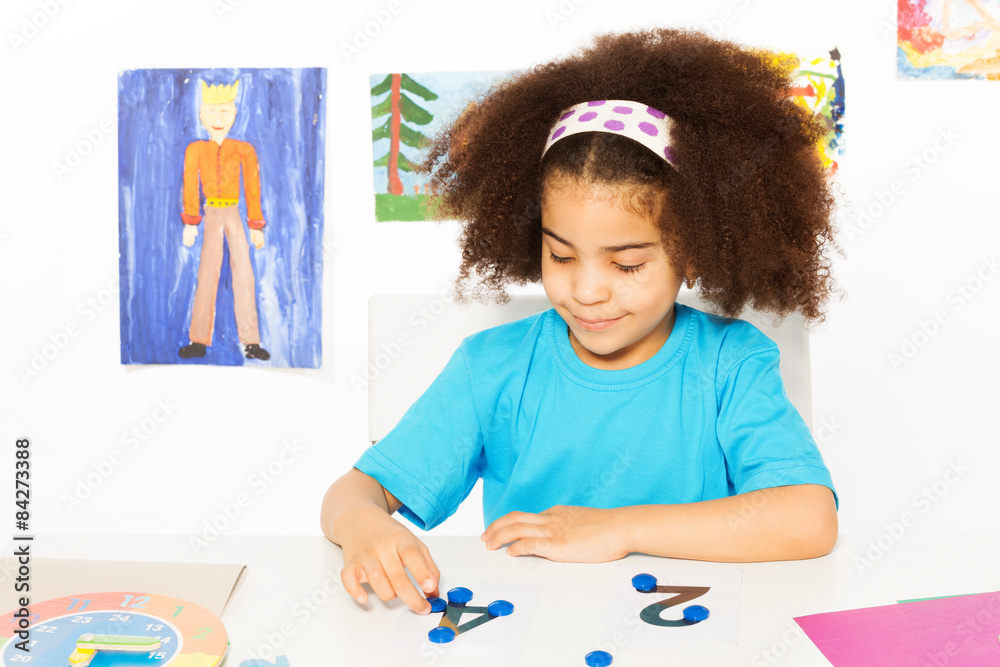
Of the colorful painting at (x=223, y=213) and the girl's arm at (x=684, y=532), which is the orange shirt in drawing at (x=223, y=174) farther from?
the girl's arm at (x=684, y=532)

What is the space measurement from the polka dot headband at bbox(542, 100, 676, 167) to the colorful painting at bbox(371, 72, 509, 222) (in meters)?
0.86

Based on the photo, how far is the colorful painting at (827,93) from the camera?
1660 millimetres

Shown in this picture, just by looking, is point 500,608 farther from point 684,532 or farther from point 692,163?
point 692,163

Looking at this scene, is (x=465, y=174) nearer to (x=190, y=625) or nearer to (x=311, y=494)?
(x=190, y=625)

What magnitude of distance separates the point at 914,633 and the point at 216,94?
5.28 ft

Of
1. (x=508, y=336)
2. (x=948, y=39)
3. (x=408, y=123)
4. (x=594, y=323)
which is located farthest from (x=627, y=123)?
(x=948, y=39)

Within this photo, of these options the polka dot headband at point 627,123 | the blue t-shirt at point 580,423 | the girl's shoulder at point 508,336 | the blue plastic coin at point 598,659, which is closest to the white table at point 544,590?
the blue plastic coin at point 598,659

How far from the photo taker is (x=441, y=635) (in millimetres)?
617

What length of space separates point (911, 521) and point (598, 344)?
1.20 m

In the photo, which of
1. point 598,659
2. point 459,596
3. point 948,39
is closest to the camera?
point 598,659

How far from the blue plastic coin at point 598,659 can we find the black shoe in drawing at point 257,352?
1380 millimetres

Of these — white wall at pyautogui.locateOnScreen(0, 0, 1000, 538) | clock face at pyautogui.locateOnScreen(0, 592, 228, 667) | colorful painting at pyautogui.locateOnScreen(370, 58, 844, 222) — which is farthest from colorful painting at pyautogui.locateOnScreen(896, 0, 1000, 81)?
clock face at pyautogui.locateOnScreen(0, 592, 228, 667)

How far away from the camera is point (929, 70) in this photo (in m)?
1.65

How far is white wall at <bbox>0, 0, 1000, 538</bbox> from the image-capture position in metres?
1.67
